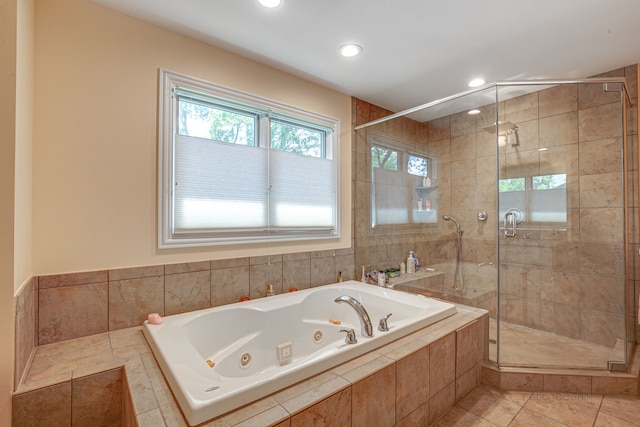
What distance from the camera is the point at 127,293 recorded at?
5.51 feet

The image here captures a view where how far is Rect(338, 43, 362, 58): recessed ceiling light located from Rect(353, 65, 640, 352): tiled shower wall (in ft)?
2.68

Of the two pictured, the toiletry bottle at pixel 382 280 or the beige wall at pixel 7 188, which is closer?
the beige wall at pixel 7 188

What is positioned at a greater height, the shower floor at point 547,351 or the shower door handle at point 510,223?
the shower door handle at point 510,223

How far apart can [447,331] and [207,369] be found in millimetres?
1330

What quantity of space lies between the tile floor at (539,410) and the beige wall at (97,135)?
1.97 meters

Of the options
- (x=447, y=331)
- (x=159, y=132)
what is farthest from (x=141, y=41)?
(x=447, y=331)

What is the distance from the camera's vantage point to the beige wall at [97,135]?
1.49 metres

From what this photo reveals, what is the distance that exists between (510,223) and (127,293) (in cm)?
313

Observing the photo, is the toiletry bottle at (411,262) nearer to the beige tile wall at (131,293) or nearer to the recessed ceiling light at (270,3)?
the beige tile wall at (131,293)

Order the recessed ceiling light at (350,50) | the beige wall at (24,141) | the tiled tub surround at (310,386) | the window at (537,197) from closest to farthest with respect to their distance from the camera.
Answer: the tiled tub surround at (310,386), the beige wall at (24,141), the recessed ceiling light at (350,50), the window at (537,197)

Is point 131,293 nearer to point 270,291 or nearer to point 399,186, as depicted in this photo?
point 270,291

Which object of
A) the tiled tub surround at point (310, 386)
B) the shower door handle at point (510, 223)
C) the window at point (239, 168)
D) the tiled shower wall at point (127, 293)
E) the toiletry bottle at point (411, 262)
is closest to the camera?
the tiled tub surround at point (310, 386)

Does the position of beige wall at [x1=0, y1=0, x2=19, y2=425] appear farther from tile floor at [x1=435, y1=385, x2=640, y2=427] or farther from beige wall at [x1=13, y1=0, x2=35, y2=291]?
tile floor at [x1=435, y1=385, x2=640, y2=427]

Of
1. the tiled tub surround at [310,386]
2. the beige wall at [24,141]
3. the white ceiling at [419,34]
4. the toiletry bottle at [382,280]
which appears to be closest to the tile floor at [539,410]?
the tiled tub surround at [310,386]
